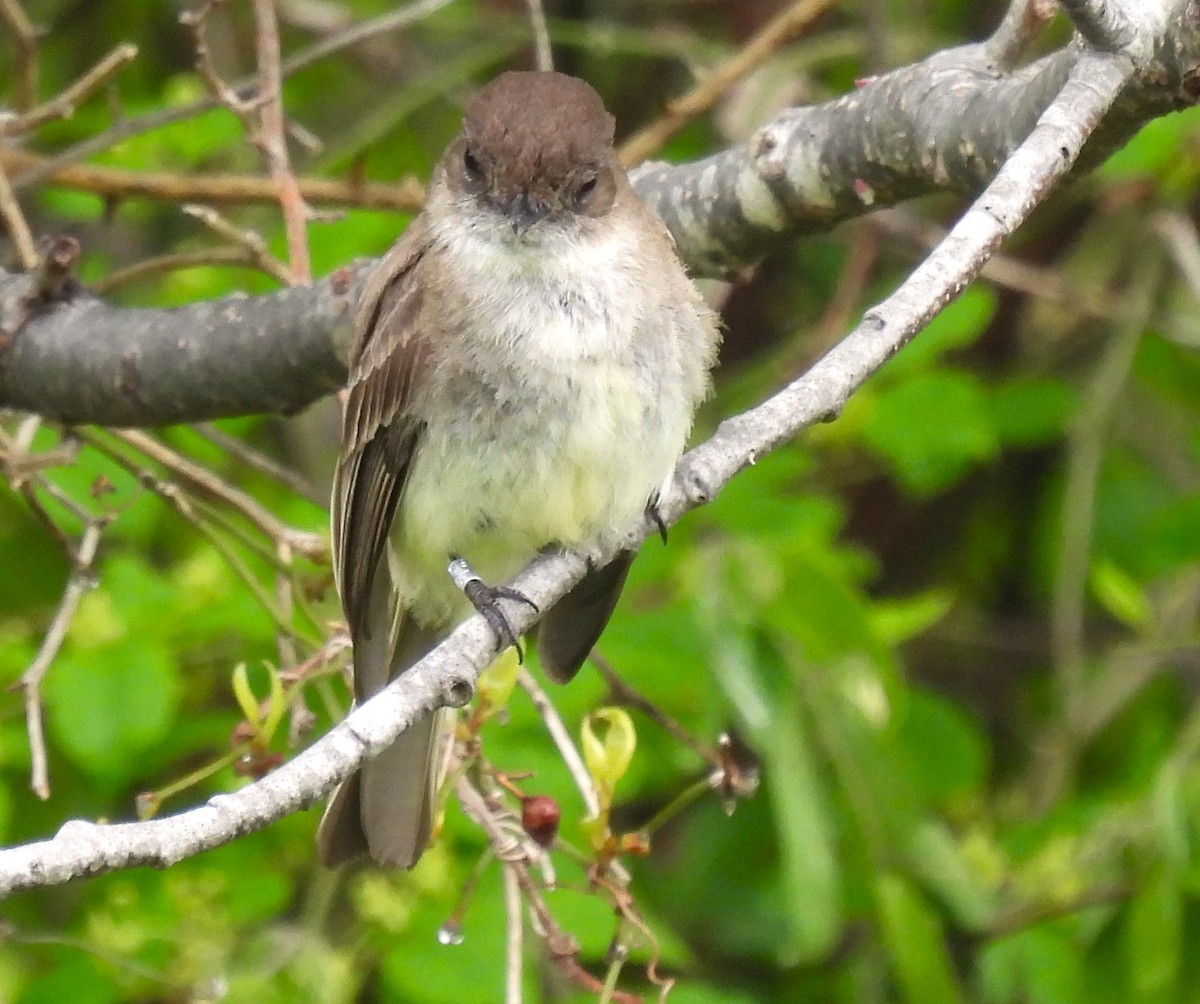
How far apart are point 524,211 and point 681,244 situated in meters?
0.35

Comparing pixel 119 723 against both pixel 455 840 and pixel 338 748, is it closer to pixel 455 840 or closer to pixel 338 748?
pixel 455 840

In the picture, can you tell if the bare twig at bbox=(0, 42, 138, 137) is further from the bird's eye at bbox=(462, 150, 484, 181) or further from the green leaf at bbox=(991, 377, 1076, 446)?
the green leaf at bbox=(991, 377, 1076, 446)

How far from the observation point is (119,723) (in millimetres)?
3027

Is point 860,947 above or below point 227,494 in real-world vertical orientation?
below

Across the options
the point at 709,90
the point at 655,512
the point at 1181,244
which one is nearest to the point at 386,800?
the point at 655,512

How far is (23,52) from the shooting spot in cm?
328

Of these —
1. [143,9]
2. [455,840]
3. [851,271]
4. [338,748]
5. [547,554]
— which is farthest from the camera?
[143,9]

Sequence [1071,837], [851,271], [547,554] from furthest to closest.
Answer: [851,271]
[1071,837]
[547,554]

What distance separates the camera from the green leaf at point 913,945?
10.9ft

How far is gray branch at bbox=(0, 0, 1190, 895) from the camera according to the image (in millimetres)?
1448

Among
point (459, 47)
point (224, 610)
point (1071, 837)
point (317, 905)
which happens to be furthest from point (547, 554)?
point (459, 47)

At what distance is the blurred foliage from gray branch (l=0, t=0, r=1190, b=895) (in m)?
0.47

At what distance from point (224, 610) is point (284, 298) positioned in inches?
25.8

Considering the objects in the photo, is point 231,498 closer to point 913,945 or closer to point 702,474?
point 702,474
